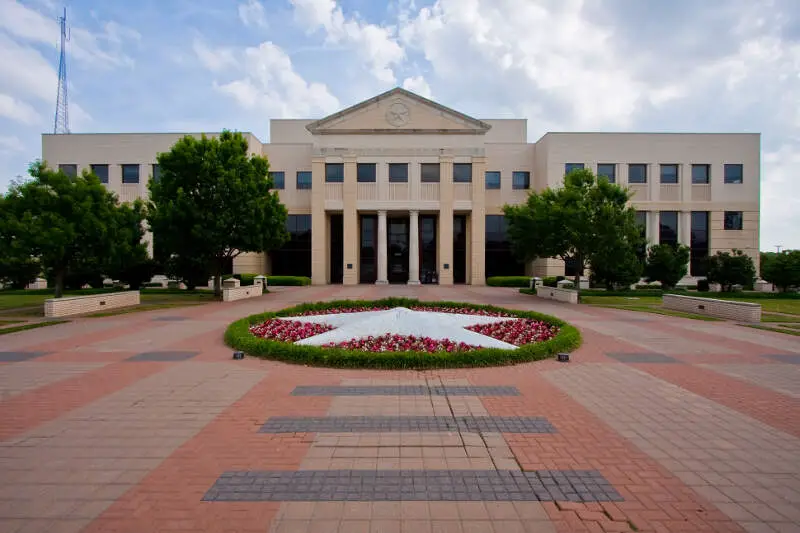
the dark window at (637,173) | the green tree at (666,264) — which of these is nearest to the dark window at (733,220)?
the dark window at (637,173)

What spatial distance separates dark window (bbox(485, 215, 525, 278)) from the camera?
3909 cm

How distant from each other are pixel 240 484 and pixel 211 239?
19165mm

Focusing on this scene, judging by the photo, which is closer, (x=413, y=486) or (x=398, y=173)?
(x=413, y=486)

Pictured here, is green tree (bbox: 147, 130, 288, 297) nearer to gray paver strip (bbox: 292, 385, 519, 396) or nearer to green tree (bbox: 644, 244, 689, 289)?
gray paver strip (bbox: 292, 385, 519, 396)

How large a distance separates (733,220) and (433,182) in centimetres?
2814

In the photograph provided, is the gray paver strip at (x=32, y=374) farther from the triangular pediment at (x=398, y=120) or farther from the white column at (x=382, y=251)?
the triangular pediment at (x=398, y=120)

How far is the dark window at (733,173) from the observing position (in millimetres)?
37625

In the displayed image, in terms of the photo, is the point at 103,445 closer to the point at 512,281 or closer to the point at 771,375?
the point at 771,375

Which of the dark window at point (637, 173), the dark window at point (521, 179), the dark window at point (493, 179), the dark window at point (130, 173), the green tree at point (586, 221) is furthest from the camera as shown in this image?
the dark window at point (521, 179)

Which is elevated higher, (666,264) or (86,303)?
(666,264)

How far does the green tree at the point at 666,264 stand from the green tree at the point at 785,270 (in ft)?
22.0

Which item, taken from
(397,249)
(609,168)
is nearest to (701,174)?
(609,168)

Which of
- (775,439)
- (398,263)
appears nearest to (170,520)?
(775,439)

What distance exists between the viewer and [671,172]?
37.8 meters
